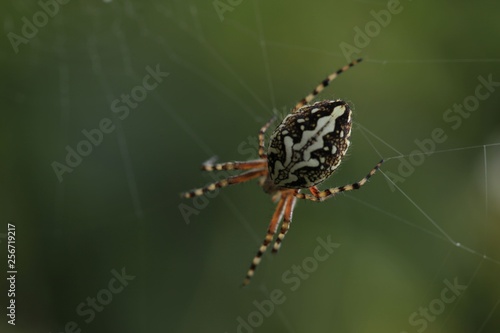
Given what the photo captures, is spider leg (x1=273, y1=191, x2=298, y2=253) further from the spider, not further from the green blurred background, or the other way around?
the green blurred background

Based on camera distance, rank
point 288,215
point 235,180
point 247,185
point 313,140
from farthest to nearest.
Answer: point 247,185 < point 235,180 < point 288,215 < point 313,140

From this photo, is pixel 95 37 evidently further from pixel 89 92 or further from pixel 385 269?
pixel 385 269

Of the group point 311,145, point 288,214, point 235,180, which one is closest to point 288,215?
point 288,214

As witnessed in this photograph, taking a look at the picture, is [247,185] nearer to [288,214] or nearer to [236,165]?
[236,165]

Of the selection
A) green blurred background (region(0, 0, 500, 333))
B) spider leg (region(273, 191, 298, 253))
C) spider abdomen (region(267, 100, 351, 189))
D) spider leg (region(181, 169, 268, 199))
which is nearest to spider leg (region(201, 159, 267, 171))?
spider leg (region(181, 169, 268, 199))

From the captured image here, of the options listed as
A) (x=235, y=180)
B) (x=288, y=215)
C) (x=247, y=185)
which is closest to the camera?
(x=288, y=215)

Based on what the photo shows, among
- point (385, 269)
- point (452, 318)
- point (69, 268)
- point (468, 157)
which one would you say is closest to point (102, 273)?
point (69, 268)
